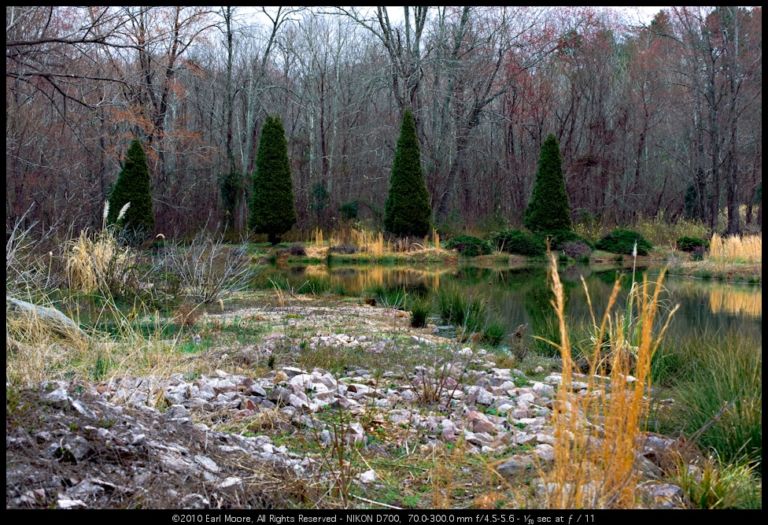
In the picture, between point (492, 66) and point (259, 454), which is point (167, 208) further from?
point (259, 454)

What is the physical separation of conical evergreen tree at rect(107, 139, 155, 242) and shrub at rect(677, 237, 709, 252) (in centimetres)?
1514

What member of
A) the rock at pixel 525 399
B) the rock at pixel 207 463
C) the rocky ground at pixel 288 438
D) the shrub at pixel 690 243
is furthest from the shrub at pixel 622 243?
the rock at pixel 207 463

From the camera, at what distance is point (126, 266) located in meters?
9.11

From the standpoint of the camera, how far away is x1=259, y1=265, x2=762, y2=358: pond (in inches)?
326

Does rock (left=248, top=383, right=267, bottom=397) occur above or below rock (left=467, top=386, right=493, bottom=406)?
above

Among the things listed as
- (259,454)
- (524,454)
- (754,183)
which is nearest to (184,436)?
(259,454)

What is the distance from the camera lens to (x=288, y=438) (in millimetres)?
3557

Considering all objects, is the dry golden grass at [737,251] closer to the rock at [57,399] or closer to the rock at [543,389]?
the rock at [543,389]

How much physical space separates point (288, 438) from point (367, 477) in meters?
0.68

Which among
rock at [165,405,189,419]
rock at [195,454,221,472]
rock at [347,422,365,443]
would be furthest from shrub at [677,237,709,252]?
rock at [195,454,221,472]

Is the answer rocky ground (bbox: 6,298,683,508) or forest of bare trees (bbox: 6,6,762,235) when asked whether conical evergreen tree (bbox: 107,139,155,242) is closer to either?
forest of bare trees (bbox: 6,6,762,235)

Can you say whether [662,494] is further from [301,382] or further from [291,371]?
[291,371]

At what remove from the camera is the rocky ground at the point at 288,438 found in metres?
2.62
